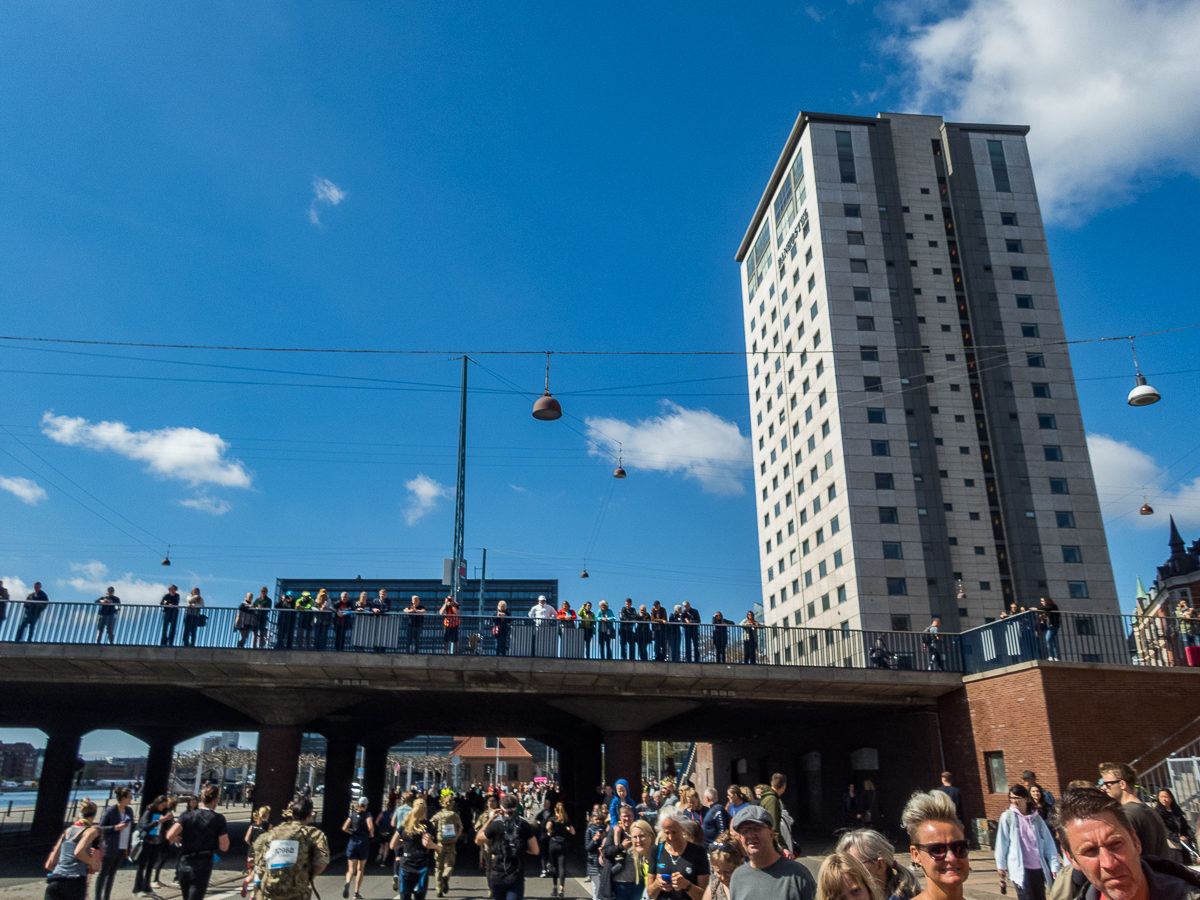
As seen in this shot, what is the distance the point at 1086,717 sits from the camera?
18094 mm

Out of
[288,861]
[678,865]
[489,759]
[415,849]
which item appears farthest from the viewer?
[489,759]

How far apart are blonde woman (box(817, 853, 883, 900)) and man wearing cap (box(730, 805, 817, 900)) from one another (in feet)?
3.16

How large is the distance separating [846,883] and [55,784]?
36.3 m

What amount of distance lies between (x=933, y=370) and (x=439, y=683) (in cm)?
5357

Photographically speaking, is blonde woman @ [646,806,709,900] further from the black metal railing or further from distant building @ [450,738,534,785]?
distant building @ [450,738,534,785]

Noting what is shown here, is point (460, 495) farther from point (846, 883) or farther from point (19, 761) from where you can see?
point (19, 761)

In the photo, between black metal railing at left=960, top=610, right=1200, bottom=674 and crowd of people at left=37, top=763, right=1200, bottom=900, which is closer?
crowd of people at left=37, top=763, right=1200, bottom=900

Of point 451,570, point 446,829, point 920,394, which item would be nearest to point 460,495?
point 451,570

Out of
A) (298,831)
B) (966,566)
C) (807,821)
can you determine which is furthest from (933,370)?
(298,831)

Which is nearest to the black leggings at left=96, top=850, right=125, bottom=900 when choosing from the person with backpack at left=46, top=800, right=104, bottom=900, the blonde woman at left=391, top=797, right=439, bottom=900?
the person with backpack at left=46, top=800, right=104, bottom=900

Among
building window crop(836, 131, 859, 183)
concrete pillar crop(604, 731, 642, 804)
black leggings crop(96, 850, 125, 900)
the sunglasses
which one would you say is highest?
building window crop(836, 131, 859, 183)

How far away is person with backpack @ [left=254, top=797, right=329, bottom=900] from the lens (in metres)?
7.25

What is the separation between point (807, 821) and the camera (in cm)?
3262

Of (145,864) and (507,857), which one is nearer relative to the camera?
(507,857)
